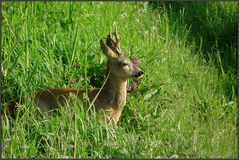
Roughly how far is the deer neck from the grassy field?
0.55ft

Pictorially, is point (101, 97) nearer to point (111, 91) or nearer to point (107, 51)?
point (111, 91)

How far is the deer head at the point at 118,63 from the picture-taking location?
6258 millimetres

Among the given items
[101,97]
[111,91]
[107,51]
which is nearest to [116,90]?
[111,91]

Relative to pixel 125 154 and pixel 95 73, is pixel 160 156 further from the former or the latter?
pixel 95 73

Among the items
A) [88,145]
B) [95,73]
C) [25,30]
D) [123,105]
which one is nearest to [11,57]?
[25,30]

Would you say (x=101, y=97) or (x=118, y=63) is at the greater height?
(x=118, y=63)

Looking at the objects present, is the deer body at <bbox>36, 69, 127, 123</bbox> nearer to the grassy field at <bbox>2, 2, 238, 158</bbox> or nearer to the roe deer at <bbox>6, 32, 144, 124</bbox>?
the roe deer at <bbox>6, 32, 144, 124</bbox>

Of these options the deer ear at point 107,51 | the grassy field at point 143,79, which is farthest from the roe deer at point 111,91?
the grassy field at point 143,79

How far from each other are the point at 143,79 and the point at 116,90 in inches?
24.6

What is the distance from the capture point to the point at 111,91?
6.37 metres

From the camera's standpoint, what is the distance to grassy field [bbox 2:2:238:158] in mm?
5168

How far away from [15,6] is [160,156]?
3418mm

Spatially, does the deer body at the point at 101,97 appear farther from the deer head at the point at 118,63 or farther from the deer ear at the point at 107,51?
the deer ear at the point at 107,51

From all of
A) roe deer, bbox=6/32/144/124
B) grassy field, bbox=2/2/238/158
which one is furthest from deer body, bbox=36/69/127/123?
grassy field, bbox=2/2/238/158
